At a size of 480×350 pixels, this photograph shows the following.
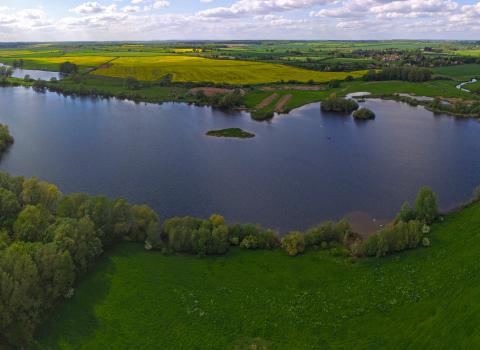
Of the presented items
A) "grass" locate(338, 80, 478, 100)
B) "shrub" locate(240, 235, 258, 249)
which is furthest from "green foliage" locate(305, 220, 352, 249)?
"grass" locate(338, 80, 478, 100)

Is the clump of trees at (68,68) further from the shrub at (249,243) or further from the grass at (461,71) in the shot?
the grass at (461,71)

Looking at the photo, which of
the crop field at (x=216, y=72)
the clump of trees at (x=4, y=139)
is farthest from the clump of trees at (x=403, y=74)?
the clump of trees at (x=4, y=139)

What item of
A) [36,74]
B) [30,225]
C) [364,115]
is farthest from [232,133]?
[36,74]

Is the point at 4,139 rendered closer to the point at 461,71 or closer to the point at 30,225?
the point at 30,225

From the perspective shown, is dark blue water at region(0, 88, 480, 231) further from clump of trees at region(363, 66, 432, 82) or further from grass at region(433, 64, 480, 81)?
grass at region(433, 64, 480, 81)

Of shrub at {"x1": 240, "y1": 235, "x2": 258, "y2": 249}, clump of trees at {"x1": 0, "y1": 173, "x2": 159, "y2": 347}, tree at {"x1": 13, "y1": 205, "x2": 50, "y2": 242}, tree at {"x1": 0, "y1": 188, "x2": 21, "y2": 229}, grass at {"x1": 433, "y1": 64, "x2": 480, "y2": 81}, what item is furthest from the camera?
grass at {"x1": 433, "y1": 64, "x2": 480, "y2": 81}
